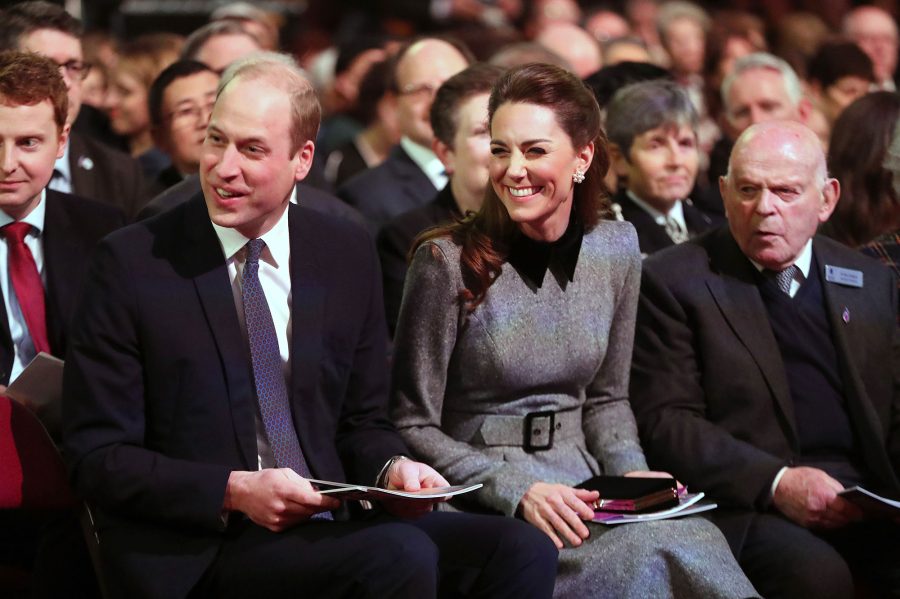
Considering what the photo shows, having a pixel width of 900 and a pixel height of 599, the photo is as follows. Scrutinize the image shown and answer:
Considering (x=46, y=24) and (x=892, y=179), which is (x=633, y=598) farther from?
(x=46, y=24)

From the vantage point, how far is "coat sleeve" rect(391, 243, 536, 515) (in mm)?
3662

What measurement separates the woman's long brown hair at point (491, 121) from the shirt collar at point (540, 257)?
0.03 metres

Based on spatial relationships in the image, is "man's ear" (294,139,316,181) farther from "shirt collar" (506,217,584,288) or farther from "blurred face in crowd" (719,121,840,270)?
"blurred face in crowd" (719,121,840,270)

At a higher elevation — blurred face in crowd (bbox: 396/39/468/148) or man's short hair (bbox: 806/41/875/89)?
man's short hair (bbox: 806/41/875/89)

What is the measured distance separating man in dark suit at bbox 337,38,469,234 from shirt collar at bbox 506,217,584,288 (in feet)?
6.24

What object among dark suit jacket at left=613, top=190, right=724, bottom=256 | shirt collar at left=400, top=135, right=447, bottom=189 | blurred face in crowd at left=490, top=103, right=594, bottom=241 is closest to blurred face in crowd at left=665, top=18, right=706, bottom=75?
shirt collar at left=400, top=135, right=447, bottom=189

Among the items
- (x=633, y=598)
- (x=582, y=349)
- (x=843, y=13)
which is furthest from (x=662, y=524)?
(x=843, y=13)

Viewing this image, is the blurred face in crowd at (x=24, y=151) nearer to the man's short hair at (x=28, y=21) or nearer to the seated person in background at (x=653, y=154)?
the man's short hair at (x=28, y=21)

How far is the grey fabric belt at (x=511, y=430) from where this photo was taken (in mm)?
3760

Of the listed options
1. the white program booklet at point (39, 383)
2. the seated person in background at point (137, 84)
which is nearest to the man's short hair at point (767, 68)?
the seated person in background at point (137, 84)

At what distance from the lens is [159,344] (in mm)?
3129

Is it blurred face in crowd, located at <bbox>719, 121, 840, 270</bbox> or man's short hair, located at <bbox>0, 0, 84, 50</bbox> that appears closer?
blurred face in crowd, located at <bbox>719, 121, 840, 270</bbox>

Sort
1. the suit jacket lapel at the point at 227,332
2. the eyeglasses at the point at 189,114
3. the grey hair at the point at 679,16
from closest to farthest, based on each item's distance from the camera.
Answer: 1. the suit jacket lapel at the point at 227,332
2. the eyeglasses at the point at 189,114
3. the grey hair at the point at 679,16

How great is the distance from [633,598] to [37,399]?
5.15 ft
